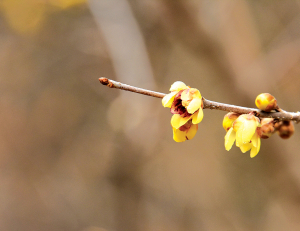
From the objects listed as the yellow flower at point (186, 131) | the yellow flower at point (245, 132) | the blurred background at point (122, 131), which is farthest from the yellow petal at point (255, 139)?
the blurred background at point (122, 131)

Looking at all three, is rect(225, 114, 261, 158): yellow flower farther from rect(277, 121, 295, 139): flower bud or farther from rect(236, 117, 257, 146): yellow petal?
rect(277, 121, 295, 139): flower bud

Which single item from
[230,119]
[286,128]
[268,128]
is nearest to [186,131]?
[230,119]

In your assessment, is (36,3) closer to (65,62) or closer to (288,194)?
(65,62)

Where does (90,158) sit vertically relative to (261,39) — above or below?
below

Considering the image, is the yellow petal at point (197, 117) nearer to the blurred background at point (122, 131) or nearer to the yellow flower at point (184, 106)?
the yellow flower at point (184, 106)

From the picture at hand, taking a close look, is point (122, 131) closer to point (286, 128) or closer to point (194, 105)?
point (286, 128)

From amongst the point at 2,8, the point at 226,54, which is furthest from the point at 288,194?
the point at 2,8

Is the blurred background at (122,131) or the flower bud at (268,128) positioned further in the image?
the blurred background at (122,131)
